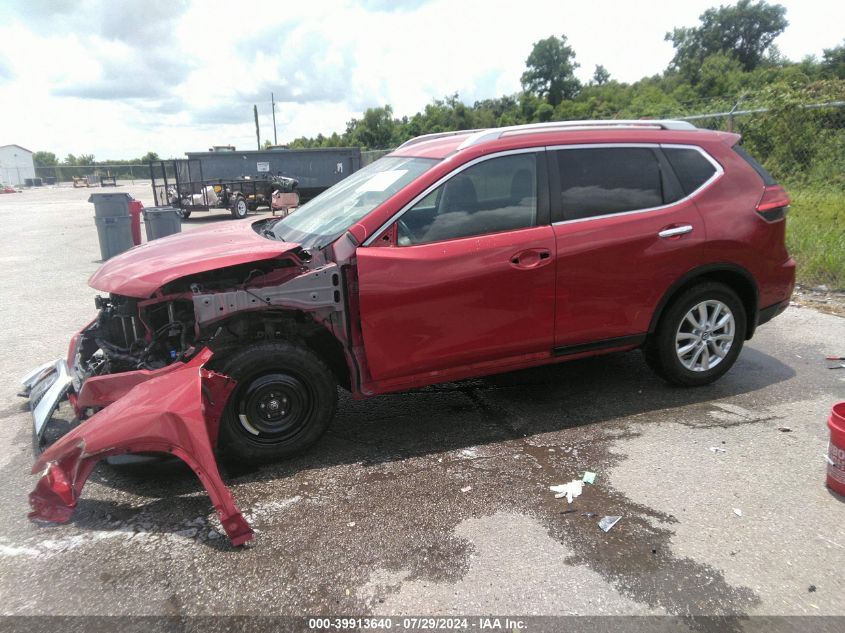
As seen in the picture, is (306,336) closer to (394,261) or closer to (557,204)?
(394,261)

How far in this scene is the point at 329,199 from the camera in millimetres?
4660

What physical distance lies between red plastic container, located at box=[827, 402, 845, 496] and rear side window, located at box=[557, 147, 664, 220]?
5.83 ft

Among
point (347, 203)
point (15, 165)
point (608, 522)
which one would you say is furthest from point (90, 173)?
point (608, 522)

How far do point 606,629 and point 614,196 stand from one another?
111 inches

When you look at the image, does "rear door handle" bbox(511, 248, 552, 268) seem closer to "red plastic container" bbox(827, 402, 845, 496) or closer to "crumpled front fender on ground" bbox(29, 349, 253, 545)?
"red plastic container" bbox(827, 402, 845, 496)

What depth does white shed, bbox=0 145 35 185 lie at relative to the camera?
196 ft

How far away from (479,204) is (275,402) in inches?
70.4

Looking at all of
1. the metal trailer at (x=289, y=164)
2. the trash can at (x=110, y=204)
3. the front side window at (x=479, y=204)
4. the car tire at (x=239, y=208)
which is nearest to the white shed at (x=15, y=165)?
the metal trailer at (x=289, y=164)

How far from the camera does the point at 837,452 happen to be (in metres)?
3.18

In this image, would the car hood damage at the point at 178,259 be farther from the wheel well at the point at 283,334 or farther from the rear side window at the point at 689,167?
the rear side window at the point at 689,167

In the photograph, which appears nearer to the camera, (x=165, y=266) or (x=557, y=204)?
(x=165, y=266)

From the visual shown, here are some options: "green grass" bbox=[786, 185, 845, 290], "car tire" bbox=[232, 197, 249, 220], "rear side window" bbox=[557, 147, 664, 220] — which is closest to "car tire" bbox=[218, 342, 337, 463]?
"rear side window" bbox=[557, 147, 664, 220]

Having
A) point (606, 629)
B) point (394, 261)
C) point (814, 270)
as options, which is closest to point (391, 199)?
point (394, 261)

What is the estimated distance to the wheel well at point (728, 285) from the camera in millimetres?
4312
